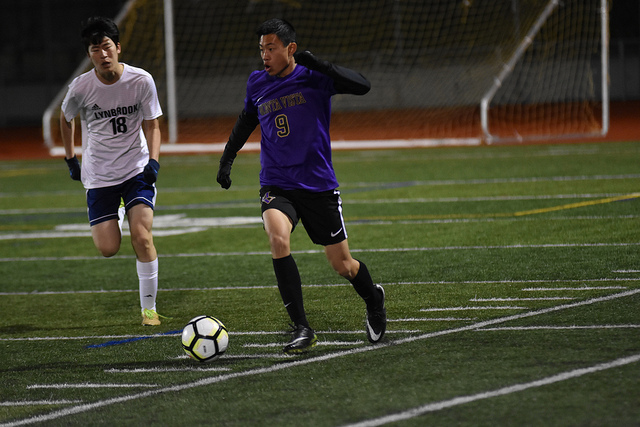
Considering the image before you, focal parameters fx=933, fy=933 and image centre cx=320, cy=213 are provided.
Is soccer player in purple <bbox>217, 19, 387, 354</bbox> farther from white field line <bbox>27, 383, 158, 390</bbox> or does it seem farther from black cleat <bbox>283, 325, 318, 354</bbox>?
white field line <bbox>27, 383, 158, 390</bbox>

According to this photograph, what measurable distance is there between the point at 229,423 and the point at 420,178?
40.0 ft

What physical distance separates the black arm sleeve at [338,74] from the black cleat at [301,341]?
146 cm

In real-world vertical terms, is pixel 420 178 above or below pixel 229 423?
below

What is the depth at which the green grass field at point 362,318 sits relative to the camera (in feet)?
14.6

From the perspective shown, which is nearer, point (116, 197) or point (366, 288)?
point (366, 288)

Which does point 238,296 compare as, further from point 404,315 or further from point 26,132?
point 26,132

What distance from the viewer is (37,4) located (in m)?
40.0

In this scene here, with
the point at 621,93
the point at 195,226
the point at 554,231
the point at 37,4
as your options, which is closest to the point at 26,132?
the point at 37,4

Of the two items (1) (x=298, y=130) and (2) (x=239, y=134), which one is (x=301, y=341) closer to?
(1) (x=298, y=130)

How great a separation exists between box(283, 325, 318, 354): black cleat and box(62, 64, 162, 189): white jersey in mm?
2013

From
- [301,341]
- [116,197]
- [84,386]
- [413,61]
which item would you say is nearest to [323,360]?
[301,341]

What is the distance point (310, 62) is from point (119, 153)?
1995 mm

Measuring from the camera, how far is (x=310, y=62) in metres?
5.48

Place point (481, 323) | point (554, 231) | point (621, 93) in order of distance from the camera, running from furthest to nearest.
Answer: point (621, 93) → point (554, 231) → point (481, 323)
